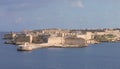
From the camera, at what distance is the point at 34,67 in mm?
16922

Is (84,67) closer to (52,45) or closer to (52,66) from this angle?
(52,66)

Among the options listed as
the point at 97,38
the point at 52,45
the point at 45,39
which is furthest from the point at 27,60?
the point at 97,38

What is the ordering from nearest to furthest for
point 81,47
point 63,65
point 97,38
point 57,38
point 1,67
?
1. point 1,67
2. point 63,65
3. point 81,47
4. point 57,38
5. point 97,38

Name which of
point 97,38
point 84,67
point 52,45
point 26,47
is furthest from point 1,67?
point 97,38

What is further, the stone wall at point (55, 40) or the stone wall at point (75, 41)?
the stone wall at point (55, 40)

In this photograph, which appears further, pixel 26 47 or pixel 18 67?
pixel 26 47

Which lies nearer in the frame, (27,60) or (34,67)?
(34,67)

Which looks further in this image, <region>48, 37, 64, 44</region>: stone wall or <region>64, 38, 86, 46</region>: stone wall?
<region>48, 37, 64, 44</region>: stone wall

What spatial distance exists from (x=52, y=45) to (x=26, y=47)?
4.91 meters

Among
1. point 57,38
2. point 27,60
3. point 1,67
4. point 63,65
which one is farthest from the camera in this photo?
point 57,38

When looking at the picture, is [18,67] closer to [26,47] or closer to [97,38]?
[26,47]

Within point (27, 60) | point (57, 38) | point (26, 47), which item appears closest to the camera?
point (27, 60)

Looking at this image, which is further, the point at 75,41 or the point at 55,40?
the point at 55,40

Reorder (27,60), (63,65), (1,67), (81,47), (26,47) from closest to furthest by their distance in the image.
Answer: (1,67) < (63,65) < (27,60) < (26,47) < (81,47)
